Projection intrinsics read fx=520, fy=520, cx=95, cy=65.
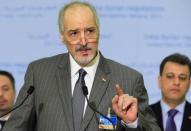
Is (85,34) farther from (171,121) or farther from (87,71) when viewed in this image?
(171,121)

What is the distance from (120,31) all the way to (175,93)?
1179 mm

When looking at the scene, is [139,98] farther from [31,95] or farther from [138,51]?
[138,51]

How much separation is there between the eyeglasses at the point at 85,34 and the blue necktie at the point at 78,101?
0.60 ft

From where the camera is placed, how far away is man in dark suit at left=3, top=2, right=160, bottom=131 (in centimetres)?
276

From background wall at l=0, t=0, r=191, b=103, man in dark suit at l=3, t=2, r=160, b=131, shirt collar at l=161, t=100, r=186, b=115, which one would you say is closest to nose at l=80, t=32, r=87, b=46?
man in dark suit at l=3, t=2, r=160, b=131

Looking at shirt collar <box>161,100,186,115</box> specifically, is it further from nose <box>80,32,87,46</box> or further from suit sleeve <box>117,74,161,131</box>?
nose <box>80,32,87,46</box>

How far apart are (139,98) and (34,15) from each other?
117 inches

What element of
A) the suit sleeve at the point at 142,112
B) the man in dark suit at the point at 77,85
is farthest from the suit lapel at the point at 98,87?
the suit sleeve at the point at 142,112

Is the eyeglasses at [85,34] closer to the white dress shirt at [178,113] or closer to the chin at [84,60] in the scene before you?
the chin at [84,60]

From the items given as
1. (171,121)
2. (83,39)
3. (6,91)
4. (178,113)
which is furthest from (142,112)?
(6,91)

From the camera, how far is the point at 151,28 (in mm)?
5570

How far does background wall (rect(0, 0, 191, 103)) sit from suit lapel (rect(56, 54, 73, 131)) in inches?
101

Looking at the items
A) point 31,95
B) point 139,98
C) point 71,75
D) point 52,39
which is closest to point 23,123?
point 31,95

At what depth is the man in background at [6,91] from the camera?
4938 millimetres
